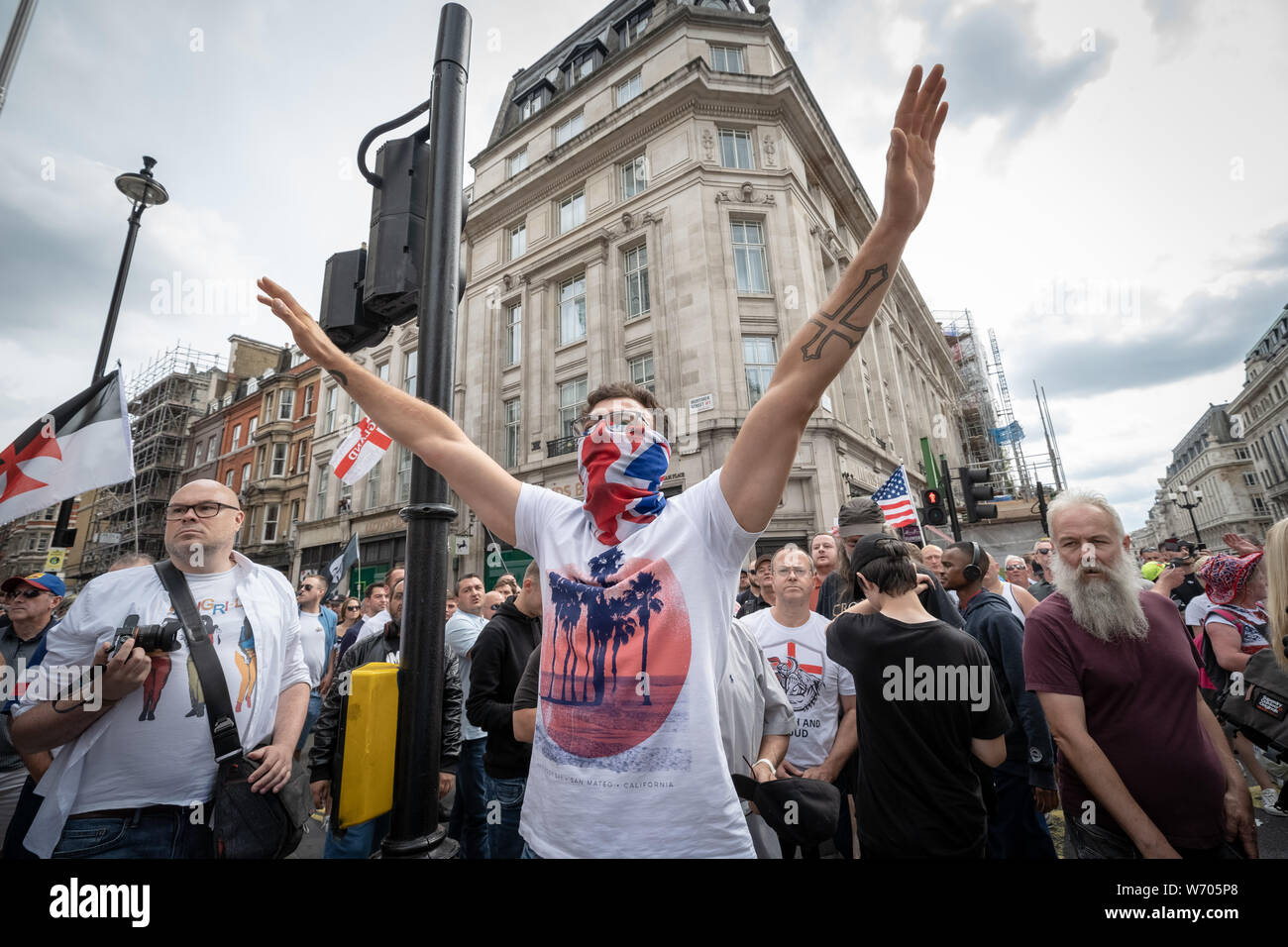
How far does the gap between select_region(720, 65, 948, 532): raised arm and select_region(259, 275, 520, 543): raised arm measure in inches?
29.0

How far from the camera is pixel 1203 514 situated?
7875cm

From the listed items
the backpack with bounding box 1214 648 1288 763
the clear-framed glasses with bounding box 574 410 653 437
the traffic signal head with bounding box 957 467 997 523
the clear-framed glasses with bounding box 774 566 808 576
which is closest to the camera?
the clear-framed glasses with bounding box 574 410 653 437

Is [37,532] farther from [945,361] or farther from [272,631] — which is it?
[945,361]

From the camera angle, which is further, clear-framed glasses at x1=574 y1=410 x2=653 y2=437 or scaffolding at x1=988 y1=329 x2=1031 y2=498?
scaffolding at x1=988 y1=329 x2=1031 y2=498

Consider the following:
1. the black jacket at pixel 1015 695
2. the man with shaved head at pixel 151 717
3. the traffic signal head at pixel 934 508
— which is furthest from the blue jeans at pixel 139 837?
the traffic signal head at pixel 934 508

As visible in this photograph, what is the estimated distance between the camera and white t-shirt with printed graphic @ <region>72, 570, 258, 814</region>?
2.16 meters

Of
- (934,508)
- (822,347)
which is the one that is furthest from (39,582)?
(934,508)

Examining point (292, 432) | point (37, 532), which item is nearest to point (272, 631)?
point (292, 432)

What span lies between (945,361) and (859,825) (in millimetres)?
Answer: 47924

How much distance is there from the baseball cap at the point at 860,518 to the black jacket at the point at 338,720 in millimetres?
3336

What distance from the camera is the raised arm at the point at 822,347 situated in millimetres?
1329

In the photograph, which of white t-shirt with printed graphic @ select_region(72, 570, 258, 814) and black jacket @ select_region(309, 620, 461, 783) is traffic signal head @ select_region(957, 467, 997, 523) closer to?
black jacket @ select_region(309, 620, 461, 783)

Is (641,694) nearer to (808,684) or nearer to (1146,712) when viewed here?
(1146,712)

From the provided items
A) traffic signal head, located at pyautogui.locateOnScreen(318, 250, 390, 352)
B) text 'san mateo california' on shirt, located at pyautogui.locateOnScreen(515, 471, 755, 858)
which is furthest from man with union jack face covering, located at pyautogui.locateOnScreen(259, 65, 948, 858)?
traffic signal head, located at pyautogui.locateOnScreen(318, 250, 390, 352)
